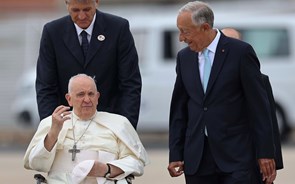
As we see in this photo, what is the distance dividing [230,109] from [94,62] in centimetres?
95

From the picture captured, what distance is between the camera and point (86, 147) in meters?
6.18

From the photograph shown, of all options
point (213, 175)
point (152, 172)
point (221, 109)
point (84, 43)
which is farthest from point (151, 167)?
point (221, 109)

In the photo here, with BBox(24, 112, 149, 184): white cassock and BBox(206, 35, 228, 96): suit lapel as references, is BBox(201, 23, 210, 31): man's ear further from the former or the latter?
BBox(24, 112, 149, 184): white cassock

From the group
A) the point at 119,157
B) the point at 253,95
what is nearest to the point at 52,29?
the point at 119,157

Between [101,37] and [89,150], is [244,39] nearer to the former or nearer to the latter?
[101,37]

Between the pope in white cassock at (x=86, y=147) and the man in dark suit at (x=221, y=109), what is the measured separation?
0.30m

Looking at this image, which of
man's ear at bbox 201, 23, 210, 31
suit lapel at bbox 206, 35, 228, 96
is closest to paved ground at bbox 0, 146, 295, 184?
suit lapel at bbox 206, 35, 228, 96

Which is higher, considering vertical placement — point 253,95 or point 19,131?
point 253,95

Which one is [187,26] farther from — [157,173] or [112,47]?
[157,173]

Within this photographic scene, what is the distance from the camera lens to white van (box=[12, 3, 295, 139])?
16.9m

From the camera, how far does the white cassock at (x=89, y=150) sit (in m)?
6.12

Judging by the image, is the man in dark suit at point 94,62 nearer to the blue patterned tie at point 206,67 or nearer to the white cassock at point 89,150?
the white cassock at point 89,150

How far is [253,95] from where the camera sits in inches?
240

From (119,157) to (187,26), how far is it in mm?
905
